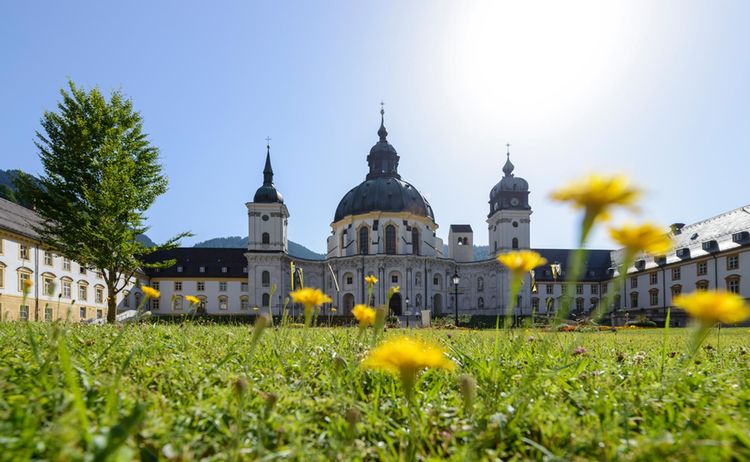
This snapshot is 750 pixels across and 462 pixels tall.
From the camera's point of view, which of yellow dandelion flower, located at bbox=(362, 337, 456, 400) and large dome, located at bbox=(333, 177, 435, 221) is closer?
yellow dandelion flower, located at bbox=(362, 337, 456, 400)

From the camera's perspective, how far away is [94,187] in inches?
815

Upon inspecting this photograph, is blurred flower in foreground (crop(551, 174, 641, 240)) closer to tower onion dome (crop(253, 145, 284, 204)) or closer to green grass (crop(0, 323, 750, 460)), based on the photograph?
green grass (crop(0, 323, 750, 460))

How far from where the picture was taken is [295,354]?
13.1 feet

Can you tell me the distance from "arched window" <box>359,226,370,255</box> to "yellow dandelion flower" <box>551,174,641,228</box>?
192 ft

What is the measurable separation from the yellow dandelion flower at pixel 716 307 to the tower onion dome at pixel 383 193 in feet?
195

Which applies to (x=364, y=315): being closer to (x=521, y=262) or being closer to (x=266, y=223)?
(x=521, y=262)

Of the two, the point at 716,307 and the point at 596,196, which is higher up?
the point at 596,196

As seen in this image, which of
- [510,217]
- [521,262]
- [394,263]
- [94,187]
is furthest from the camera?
[510,217]

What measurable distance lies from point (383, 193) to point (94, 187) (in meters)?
44.2

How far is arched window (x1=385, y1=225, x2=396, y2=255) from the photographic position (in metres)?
60.2

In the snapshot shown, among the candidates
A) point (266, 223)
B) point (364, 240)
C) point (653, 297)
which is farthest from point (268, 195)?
point (653, 297)

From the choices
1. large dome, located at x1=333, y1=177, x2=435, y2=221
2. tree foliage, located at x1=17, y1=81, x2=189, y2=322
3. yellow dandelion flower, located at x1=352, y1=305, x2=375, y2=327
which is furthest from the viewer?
large dome, located at x1=333, y1=177, x2=435, y2=221

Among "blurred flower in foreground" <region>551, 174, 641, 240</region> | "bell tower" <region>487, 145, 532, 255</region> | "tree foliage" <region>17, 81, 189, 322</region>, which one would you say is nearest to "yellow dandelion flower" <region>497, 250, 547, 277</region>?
"blurred flower in foreground" <region>551, 174, 641, 240</region>

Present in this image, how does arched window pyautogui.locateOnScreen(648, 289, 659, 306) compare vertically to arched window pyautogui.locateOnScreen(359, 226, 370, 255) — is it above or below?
below
